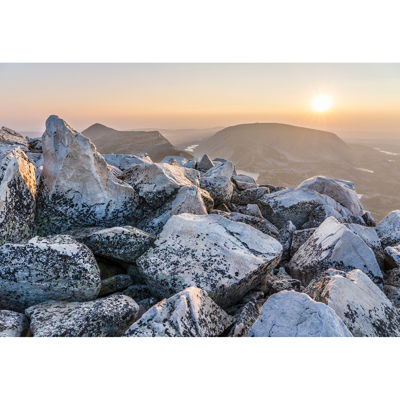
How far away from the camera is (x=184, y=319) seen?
3.10 meters

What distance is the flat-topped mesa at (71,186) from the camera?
5270 millimetres

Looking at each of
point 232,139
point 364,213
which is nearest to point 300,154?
point 232,139

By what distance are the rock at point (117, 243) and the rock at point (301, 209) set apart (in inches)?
168

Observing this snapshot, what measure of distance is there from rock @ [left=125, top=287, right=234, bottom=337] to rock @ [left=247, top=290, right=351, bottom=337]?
0.49 metres

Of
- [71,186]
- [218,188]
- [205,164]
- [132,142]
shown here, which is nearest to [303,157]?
[132,142]

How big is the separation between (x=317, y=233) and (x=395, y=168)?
3923 inches

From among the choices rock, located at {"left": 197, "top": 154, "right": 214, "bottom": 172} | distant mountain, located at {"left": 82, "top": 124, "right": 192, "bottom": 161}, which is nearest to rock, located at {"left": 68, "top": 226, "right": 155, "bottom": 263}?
rock, located at {"left": 197, "top": 154, "right": 214, "bottom": 172}

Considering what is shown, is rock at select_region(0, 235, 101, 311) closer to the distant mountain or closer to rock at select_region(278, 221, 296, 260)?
rock at select_region(278, 221, 296, 260)

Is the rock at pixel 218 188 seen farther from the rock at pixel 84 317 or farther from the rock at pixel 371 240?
the rock at pixel 84 317

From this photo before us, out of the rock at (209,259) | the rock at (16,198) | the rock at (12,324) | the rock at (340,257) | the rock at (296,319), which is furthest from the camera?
the rock at (340,257)

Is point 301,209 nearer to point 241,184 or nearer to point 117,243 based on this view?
point 241,184

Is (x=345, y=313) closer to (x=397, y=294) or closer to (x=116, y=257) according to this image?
(x=397, y=294)

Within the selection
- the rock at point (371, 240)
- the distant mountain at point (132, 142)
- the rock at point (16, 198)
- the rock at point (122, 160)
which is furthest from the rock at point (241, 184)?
the distant mountain at point (132, 142)

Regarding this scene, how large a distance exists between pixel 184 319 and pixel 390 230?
5.98 m
